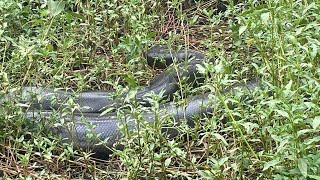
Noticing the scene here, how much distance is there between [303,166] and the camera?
8.03 feet

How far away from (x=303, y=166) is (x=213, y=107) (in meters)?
0.91

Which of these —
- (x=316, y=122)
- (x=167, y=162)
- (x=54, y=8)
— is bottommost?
(x=167, y=162)

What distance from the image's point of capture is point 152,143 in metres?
3.08

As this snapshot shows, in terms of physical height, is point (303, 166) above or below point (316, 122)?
below

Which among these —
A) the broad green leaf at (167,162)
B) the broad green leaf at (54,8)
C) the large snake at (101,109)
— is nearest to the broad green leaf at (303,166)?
the broad green leaf at (167,162)

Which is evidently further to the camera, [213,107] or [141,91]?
[141,91]

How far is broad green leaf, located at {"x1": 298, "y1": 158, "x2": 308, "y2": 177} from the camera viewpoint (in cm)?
242

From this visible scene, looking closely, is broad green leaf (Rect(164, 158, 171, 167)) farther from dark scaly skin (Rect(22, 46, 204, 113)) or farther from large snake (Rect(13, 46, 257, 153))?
A: dark scaly skin (Rect(22, 46, 204, 113))

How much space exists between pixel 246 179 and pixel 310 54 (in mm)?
657

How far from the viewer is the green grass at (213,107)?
8.94 feet

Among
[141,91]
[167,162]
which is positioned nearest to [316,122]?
[167,162]

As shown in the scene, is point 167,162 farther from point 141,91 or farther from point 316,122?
point 141,91

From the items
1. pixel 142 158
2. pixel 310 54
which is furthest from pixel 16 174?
pixel 310 54

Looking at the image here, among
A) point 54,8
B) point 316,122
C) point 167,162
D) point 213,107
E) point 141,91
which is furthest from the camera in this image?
point 141,91
